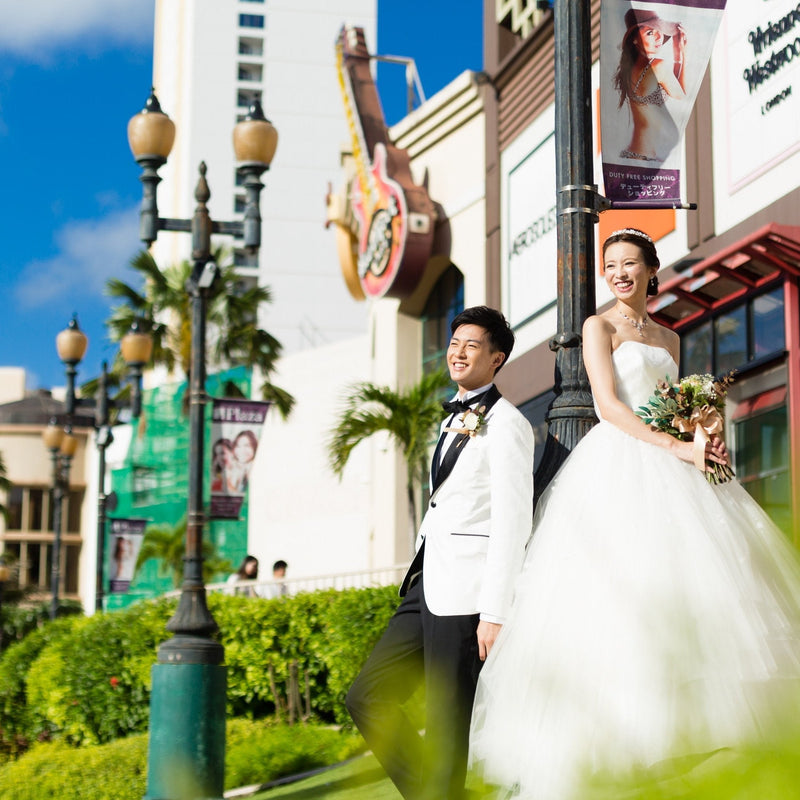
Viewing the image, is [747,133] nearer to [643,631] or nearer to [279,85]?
[643,631]

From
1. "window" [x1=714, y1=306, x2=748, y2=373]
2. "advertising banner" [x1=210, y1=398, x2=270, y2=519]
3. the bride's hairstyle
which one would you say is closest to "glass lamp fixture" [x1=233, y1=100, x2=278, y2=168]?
"advertising banner" [x1=210, y1=398, x2=270, y2=519]

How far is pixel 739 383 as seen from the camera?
14.2 m

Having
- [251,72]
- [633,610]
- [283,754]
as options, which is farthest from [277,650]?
[251,72]

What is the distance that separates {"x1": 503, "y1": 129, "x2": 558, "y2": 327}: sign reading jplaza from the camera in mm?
18797

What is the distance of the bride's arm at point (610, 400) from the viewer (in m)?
4.60

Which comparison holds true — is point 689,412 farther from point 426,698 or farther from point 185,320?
point 185,320

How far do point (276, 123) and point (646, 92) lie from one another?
86395mm

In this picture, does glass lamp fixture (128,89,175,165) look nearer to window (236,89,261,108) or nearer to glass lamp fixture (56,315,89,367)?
glass lamp fixture (56,315,89,367)

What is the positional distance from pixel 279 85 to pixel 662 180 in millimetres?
87785

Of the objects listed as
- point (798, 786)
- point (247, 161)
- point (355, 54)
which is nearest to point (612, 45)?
point (798, 786)

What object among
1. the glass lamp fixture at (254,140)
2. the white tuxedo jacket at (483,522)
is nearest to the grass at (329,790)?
the white tuxedo jacket at (483,522)

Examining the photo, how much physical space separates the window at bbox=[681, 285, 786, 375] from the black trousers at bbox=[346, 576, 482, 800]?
914 cm

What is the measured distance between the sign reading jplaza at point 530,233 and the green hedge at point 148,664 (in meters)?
6.05

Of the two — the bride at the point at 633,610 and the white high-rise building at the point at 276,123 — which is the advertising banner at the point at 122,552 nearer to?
the bride at the point at 633,610
